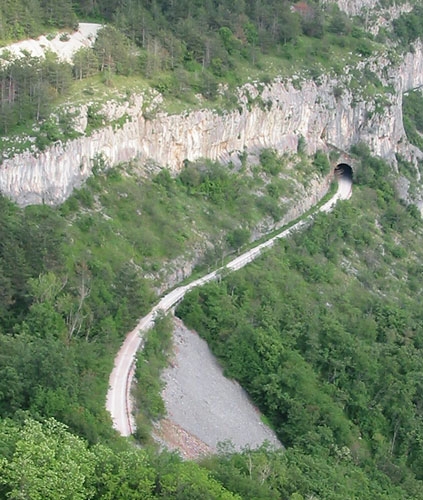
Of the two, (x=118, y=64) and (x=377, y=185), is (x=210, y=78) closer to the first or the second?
(x=118, y=64)

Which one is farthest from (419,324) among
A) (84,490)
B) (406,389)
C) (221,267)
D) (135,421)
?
(84,490)

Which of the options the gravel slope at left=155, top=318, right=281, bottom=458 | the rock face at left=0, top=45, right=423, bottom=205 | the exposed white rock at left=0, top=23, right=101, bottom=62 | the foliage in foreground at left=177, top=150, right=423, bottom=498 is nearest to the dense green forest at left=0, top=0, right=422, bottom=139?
the exposed white rock at left=0, top=23, right=101, bottom=62

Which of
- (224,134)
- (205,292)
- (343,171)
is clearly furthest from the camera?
(343,171)

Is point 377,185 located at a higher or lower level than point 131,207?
lower

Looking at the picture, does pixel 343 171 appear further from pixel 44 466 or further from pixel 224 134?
pixel 44 466

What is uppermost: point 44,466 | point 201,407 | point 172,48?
point 172,48

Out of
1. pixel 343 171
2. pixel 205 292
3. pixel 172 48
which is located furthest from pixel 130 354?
pixel 343 171

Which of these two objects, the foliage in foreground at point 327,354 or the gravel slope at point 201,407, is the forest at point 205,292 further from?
the gravel slope at point 201,407
